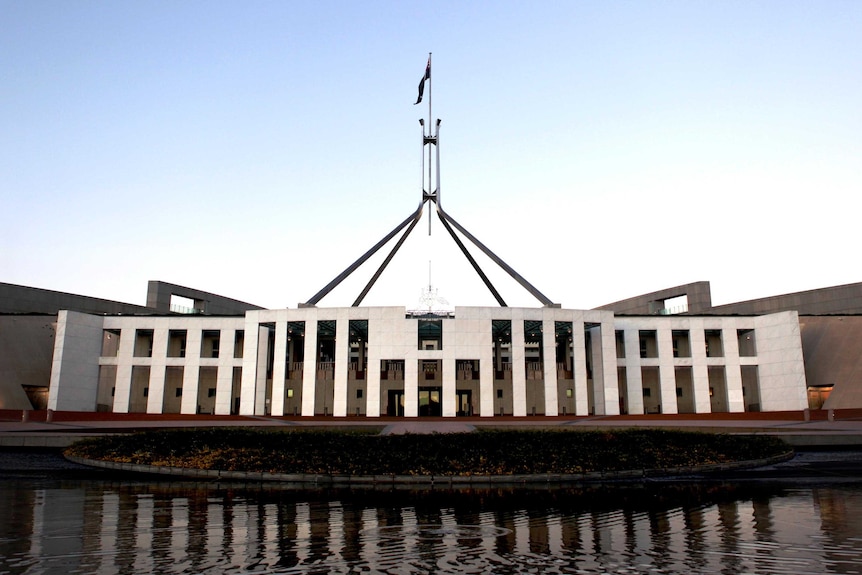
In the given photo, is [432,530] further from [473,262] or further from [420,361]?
[473,262]

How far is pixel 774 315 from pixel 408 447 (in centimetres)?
4207

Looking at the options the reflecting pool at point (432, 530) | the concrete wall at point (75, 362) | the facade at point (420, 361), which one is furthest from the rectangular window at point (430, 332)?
the reflecting pool at point (432, 530)

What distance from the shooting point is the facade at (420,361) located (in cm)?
4444

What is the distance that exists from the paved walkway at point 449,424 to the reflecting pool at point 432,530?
11.3 m

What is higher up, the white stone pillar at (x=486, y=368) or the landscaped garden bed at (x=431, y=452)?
the white stone pillar at (x=486, y=368)

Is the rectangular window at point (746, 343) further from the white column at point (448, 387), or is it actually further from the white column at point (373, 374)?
the white column at point (373, 374)

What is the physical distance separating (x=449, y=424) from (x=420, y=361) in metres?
17.4

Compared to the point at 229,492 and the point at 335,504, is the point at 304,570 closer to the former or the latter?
the point at 335,504

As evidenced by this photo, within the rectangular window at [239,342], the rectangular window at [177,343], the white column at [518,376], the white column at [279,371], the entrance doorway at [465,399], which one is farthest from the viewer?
the rectangular window at [177,343]

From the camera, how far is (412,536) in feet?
27.2

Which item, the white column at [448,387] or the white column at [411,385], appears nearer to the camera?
the white column at [411,385]

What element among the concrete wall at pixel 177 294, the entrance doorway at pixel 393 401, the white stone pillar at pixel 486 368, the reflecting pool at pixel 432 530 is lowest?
the reflecting pool at pixel 432 530

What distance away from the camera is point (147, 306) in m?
65.4

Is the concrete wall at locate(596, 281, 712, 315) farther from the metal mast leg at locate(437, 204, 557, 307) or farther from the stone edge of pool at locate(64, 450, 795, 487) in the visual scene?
the stone edge of pool at locate(64, 450, 795, 487)
